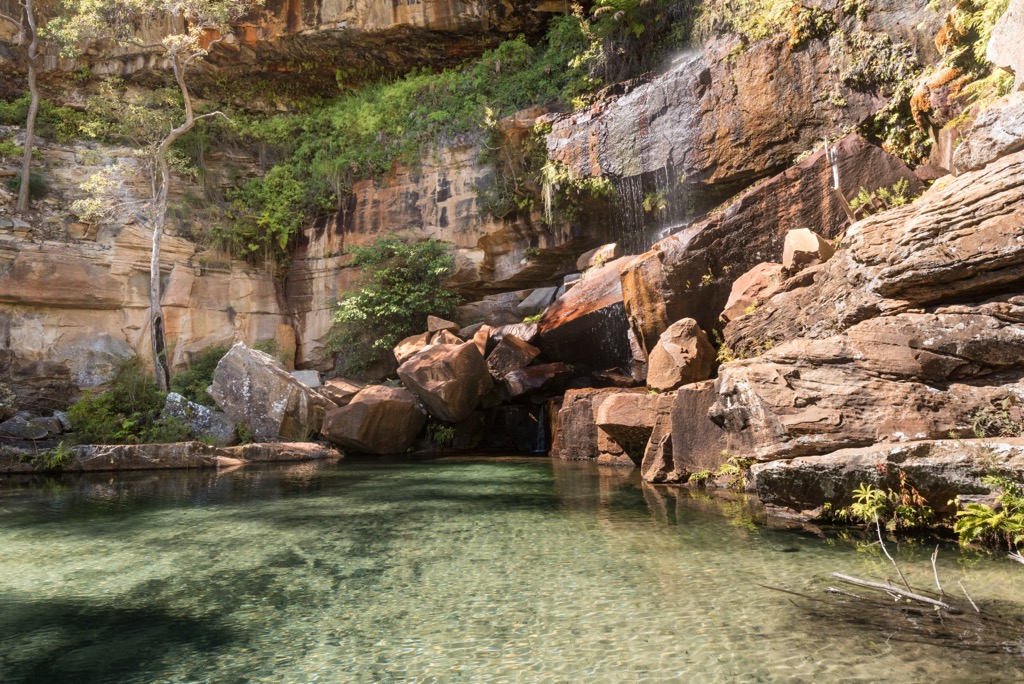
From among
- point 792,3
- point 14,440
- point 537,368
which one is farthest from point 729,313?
point 14,440

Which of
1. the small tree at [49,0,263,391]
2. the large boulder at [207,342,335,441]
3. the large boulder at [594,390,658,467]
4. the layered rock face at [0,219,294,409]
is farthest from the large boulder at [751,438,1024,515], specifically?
the layered rock face at [0,219,294,409]

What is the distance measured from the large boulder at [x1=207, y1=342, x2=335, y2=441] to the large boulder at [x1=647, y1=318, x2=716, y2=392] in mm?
7930

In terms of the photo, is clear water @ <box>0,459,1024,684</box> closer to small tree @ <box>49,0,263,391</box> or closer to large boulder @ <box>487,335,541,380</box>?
large boulder @ <box>487,335,541,380</box>

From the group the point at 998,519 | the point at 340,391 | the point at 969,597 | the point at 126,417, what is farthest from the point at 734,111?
the point at 126,417

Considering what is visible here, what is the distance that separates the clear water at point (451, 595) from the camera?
3.04m

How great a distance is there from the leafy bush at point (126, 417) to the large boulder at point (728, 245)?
981 centimetres

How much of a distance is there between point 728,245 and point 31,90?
1970cm

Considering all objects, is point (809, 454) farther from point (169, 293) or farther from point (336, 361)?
point (169, 293)

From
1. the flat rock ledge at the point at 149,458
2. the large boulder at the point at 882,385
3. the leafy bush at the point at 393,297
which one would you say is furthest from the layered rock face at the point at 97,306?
the large boulder at the point at 882,385

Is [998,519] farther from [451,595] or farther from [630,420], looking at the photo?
[630,420]

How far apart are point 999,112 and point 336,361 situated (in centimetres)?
1728

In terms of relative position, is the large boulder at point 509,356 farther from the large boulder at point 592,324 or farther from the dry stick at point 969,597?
the dry stick at point 969,597

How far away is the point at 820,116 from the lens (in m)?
12.6

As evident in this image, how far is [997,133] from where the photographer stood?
6492 millimetres
